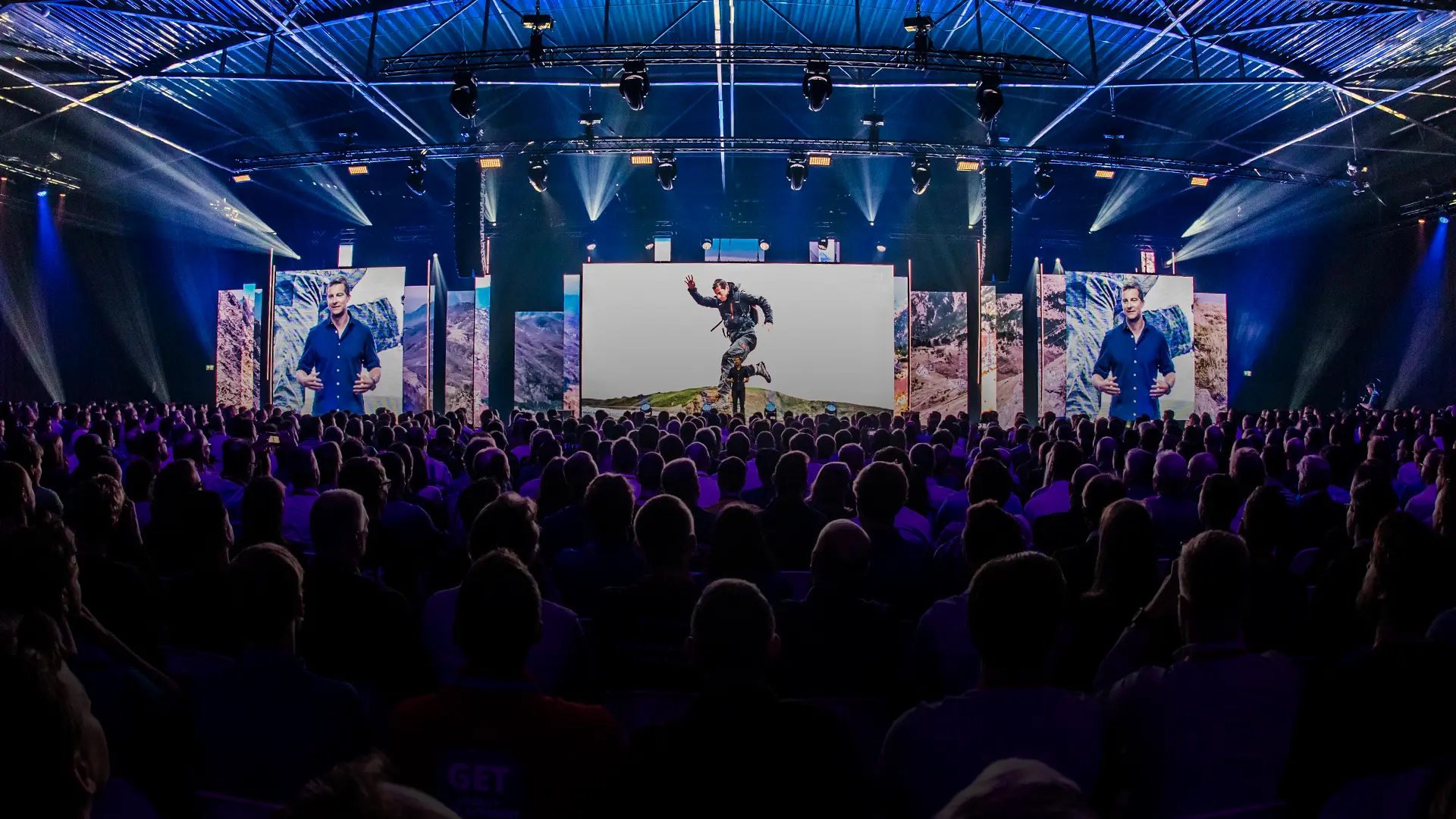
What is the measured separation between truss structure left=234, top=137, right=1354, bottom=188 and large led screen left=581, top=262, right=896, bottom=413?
14.8 ft

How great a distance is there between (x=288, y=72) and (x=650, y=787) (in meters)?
18.7

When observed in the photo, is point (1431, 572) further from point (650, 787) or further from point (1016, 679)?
point (650, 787)

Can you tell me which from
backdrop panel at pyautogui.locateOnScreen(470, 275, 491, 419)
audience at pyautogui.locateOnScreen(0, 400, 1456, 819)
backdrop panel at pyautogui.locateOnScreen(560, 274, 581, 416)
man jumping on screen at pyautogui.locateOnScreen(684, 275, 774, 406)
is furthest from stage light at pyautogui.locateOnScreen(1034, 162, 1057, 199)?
backdrop panel at pyautogui.locateOnScreen(470, 275, 491, 419)

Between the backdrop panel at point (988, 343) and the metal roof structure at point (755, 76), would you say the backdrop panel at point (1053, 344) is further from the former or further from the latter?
the metal roof structure at point (755, 76)

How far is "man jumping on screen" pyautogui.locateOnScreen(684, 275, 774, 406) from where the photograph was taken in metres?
20.5

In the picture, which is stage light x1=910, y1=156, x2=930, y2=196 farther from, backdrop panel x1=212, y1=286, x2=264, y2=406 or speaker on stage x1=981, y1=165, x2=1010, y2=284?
backdrop panel x1=212, y1=286, x2=264, y2=406

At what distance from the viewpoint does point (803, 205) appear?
75.8 feet

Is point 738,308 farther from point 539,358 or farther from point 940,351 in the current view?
point 940,351

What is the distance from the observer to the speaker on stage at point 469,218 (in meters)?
16.5

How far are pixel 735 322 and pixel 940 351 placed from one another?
5791 millimetres

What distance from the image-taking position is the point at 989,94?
1272 cm

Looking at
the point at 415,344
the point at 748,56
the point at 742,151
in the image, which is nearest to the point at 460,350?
the point at 415,344

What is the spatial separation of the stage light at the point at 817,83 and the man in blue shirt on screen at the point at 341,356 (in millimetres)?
14035

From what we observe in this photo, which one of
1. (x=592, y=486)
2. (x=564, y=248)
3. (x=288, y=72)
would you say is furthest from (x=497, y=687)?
(x=564, y=248)
